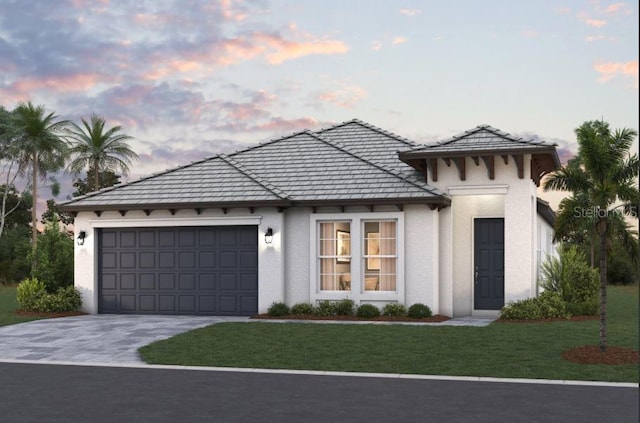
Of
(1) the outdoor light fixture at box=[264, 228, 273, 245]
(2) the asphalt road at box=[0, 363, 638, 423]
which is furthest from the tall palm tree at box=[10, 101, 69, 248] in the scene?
(2) the asphalt road at box=[0, 363, 638, 423]

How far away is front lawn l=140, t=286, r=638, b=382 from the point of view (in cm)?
1199

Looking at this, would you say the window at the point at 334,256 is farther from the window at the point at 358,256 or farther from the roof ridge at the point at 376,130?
the roof ridge at the point at 376,130

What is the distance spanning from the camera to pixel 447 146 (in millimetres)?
20312

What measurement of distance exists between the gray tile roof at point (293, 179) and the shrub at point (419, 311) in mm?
2695

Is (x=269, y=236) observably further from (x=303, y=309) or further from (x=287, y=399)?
(x=287, y=399)

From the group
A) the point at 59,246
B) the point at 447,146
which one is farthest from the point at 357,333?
the point at 59,246

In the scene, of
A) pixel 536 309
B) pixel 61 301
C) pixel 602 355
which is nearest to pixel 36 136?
pixel 61 301

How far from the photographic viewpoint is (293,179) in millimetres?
22016

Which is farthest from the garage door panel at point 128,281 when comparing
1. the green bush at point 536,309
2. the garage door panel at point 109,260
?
the green bush at point 536,309

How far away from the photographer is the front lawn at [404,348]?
1199 centimetres

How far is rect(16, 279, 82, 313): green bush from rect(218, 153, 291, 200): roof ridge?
230 inches

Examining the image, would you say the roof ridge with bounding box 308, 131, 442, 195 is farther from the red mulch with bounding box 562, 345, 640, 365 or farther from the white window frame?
the red mulch with bounding box 562, 345, 640, 365

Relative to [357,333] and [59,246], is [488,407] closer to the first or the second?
[357,333]

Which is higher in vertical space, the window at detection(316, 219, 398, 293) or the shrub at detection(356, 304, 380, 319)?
the window at detection(316, 219, 398, 293)
